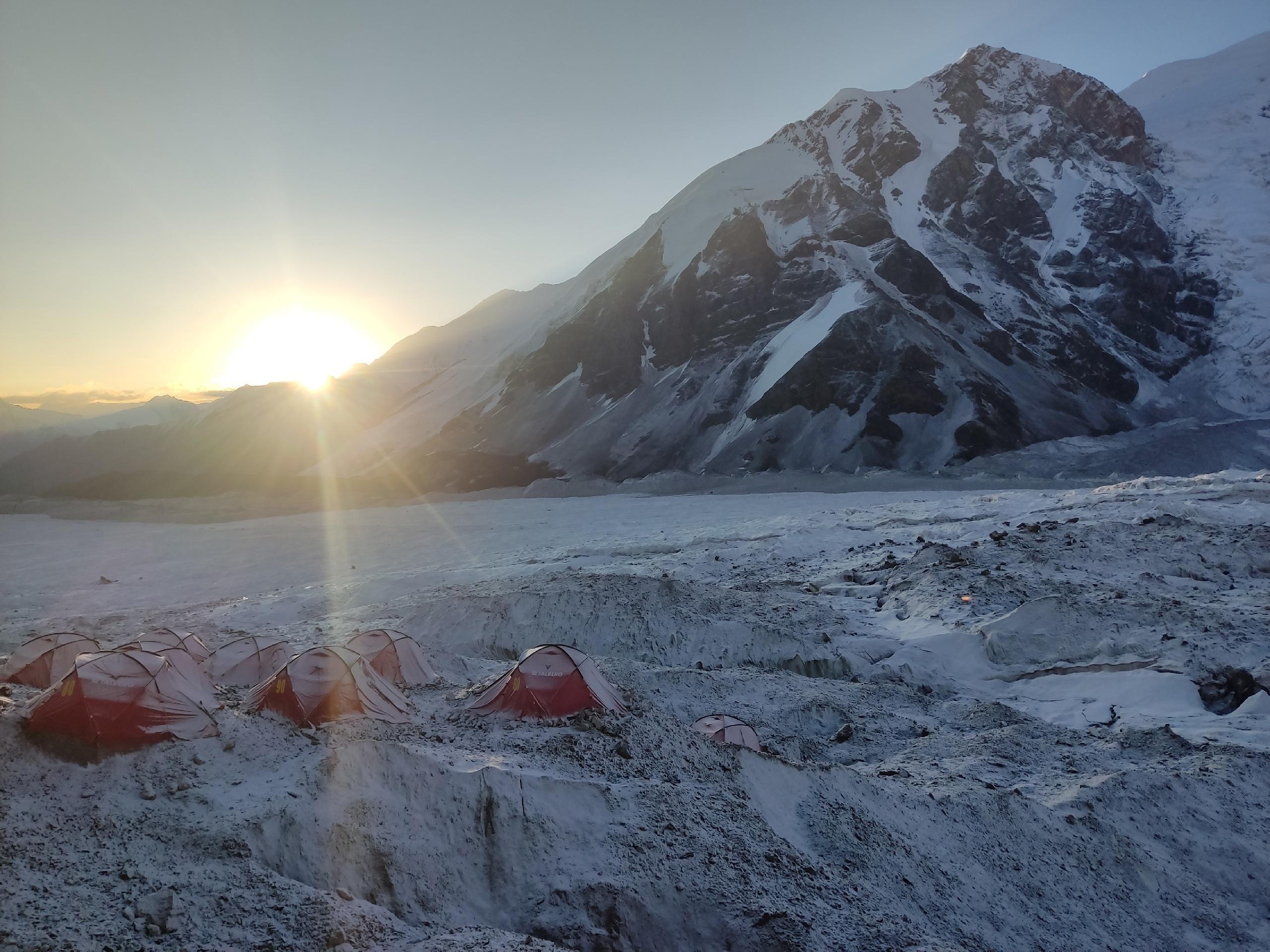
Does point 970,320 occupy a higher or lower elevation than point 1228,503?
higher

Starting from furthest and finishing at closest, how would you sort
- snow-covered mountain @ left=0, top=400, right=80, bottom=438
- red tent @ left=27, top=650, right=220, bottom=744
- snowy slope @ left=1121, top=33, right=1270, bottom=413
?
snow-covered mountain @ left=0, top=400, right=80, bottom=438
snowy slope @ left=1121, top=33, right=1270, bottom=413
red tent @ left=27, top=650, right=220, bottom=744

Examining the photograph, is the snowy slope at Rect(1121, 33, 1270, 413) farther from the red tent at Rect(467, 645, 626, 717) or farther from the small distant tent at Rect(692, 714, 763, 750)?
the red tent at Rect(467, 645, 626, 717)

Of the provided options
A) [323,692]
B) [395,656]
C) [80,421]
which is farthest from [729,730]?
[80,421]

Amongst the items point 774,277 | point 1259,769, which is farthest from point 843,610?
point 774,277

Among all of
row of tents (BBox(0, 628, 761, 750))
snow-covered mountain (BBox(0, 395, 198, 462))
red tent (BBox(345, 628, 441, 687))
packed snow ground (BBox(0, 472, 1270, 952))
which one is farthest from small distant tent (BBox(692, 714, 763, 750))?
snow-covered mountain (BBox(0, 395, 198, 462))

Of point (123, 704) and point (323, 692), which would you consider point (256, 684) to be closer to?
point (323, 692)

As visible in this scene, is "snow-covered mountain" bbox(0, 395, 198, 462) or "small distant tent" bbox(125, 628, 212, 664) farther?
"snow-covered mountain" bbox(0, 395, 198, 462)

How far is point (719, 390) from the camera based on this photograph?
67625mm

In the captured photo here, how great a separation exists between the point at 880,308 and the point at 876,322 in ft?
5.42

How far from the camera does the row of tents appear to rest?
8109 mm

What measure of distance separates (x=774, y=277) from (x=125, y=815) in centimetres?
7621

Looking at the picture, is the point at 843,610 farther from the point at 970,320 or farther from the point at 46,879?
the point at 970,320

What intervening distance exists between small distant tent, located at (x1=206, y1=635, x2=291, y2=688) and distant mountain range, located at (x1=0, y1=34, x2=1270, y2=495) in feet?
148

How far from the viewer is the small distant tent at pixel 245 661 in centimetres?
1493
